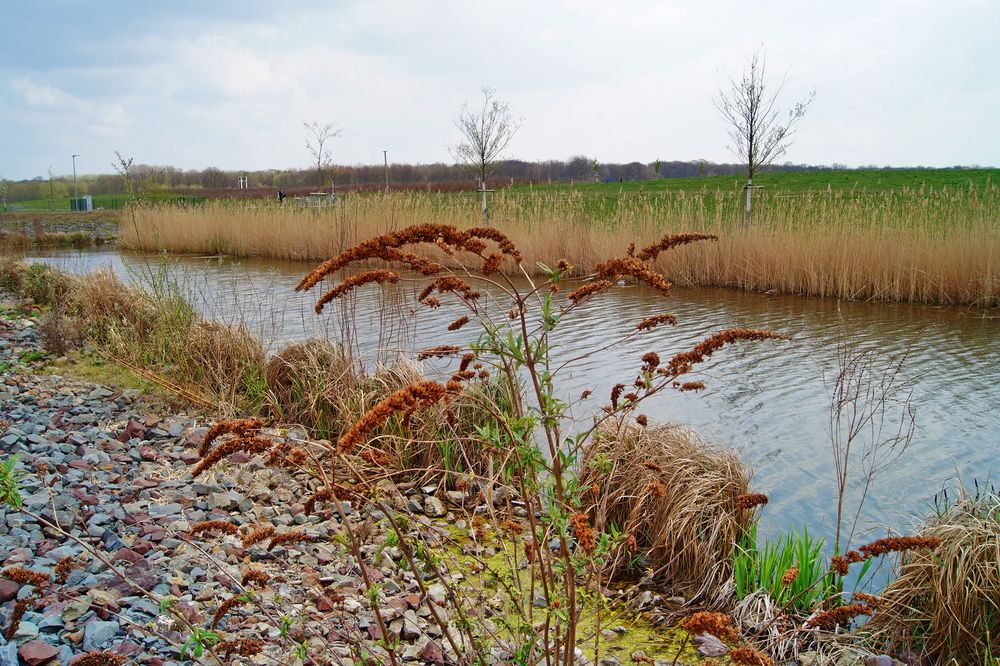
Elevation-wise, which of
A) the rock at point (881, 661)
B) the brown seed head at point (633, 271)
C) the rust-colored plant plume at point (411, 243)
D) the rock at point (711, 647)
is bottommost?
the rock at point (711, 647)

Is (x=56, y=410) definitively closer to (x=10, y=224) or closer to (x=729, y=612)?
(x=729, y=612)

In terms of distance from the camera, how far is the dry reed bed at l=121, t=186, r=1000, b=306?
1170 cm

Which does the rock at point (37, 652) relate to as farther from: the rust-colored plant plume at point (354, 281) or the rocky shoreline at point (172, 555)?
the rust-colored plant plume at point (354, 281)

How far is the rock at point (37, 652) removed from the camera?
8.02 feet

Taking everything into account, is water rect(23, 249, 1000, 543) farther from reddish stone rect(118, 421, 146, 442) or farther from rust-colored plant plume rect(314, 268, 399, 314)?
rust-colored plant plume rect(314, 268, 399, 314)

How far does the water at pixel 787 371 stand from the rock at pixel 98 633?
3272 millimetres

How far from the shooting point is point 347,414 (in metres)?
5.37

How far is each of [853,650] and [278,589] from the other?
261 centimetres

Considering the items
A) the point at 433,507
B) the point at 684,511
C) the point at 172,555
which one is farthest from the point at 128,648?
the point at 684,511

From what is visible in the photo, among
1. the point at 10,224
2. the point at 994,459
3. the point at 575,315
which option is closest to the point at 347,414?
the point at 994,459

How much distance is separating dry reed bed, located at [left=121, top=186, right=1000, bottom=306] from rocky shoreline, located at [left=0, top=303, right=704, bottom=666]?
4376 millimetres

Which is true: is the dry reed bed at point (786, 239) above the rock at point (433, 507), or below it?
above

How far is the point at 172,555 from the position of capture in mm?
3438

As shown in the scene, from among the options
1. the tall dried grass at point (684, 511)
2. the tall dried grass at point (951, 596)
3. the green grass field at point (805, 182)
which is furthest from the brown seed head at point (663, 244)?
the green grass field at point (805, 182)
